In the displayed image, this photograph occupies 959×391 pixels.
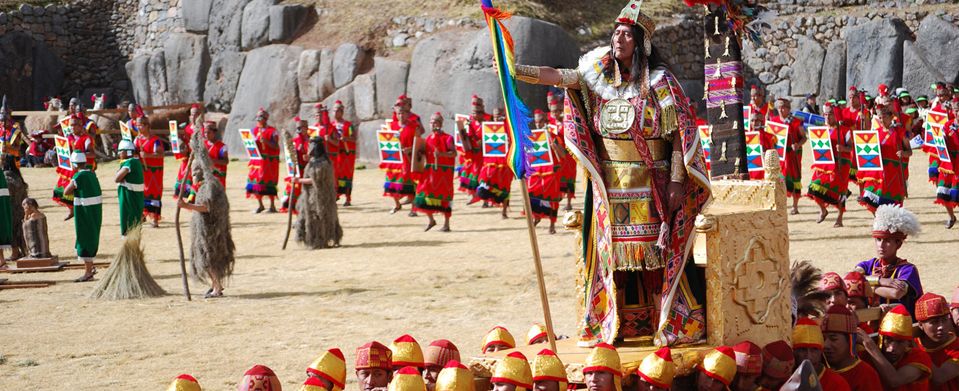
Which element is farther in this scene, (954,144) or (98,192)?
(954,144)

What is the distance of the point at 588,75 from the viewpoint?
6.31 m

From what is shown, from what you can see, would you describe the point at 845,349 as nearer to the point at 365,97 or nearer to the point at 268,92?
the point at 365,97

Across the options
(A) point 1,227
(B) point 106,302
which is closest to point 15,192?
(A) point 1,227

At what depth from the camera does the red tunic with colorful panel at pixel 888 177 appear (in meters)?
15.0

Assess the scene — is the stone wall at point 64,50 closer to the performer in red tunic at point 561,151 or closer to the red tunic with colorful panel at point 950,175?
the performer in red tunic at point 561,151

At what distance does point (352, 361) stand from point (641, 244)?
3.44 metres

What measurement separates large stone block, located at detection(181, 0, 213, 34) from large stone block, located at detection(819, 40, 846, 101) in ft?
53.6

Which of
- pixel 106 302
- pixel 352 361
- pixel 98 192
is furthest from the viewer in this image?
pixel 98 192

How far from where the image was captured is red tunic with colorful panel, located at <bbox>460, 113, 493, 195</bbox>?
61.9 feet

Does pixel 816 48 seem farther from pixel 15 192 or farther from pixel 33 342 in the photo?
pixel 33 342

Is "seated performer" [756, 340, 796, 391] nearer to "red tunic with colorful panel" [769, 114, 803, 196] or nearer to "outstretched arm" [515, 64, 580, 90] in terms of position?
"outstretched arm" [515, 64, 580, 90]

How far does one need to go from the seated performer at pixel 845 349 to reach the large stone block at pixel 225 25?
26.9 m

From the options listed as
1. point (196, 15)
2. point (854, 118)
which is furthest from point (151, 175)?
point (196, 15)

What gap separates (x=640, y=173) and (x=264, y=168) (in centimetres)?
1433
